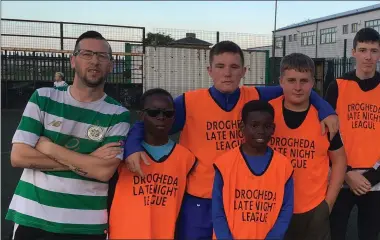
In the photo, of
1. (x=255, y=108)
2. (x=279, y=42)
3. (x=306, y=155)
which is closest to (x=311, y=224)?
(x=306, y=155)

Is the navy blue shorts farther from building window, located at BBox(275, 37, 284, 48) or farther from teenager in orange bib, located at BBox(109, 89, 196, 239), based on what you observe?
building window, located at BBox(275, 37, 284, 48)

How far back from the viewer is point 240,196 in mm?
2320

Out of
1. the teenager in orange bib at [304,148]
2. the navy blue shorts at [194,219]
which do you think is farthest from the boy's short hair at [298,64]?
the navy blue shorts at [194,219]

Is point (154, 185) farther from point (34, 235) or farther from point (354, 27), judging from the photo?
point (354, 27)

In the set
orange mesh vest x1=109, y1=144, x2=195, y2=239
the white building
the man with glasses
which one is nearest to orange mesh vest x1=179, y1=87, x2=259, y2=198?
orange mesh vest x1=109, y1=144, x2=195, y2=239

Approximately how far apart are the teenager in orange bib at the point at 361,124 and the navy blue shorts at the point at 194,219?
123cm

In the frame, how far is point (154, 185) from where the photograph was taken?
93.6 inches

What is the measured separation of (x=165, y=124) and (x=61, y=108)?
64 cm

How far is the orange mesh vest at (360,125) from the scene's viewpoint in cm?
303

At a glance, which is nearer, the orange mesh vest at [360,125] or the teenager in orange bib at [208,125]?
the teenager in orange bib at [208,125]

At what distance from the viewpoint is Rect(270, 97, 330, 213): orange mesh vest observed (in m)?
2.58

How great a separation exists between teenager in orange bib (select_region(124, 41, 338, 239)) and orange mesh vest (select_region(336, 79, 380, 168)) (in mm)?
482

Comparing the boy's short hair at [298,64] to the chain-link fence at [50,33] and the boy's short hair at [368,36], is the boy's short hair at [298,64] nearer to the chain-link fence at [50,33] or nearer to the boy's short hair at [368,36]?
the boy's short hair at [368,36]

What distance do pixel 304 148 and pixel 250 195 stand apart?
1.81 feet
